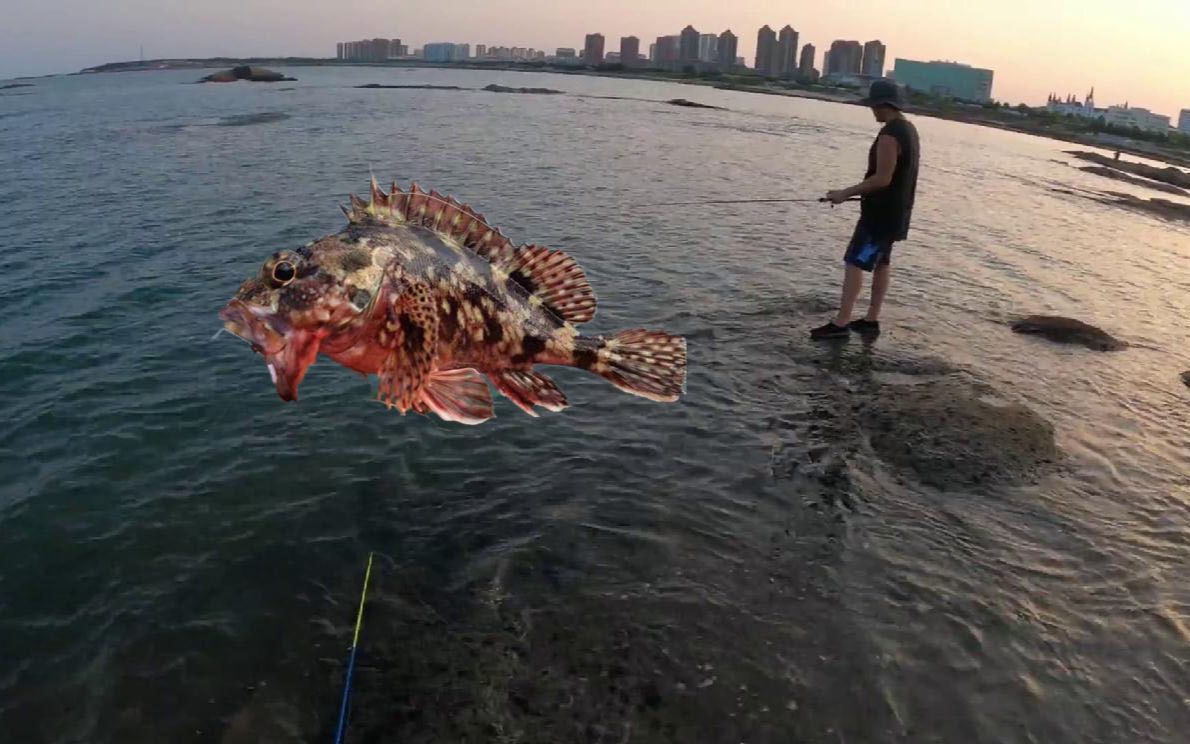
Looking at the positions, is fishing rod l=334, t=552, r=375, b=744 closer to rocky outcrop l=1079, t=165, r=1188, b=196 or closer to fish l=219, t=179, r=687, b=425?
fish l=219, t=179, r=687, b=425

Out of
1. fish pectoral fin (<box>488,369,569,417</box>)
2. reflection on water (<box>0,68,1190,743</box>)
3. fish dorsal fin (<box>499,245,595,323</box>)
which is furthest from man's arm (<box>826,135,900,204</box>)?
fish pectoral fin (<box>488,369,569,417</box>)

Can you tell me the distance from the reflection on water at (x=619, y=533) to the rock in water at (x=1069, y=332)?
414 millimetres

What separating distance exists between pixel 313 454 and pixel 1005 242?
21.8 m

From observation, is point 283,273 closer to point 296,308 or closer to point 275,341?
point 296,308

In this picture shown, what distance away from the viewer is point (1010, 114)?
12219cm

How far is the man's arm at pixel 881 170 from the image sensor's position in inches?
465

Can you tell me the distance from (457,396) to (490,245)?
1.17 metres

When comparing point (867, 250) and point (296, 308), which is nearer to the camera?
point (296, 308)

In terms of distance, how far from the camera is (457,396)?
14.9 feet

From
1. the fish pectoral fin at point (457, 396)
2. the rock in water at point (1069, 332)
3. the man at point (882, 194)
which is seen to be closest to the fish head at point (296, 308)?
the fish pectoral fin at point (457, 396)

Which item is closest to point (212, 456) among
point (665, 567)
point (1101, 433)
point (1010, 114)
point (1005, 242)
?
point (665, 567)

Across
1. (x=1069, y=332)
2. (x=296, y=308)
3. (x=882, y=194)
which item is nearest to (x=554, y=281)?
(x=296, y=308)

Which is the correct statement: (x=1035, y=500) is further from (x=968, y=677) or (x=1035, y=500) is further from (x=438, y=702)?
(x=438, y=702)

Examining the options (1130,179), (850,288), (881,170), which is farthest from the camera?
(1130,179)
